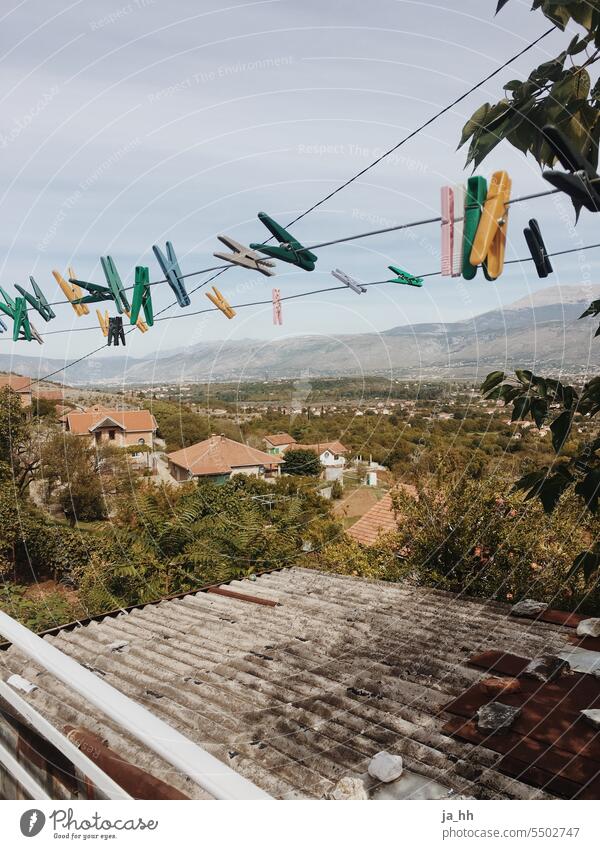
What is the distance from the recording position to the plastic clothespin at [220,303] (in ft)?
6.36

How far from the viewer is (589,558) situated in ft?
4.91

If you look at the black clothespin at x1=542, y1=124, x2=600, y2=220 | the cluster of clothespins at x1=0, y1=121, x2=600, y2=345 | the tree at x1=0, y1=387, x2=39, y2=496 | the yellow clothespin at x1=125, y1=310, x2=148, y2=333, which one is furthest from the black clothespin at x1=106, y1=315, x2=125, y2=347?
the tree at x1=0, y1=387, x2=39, y2=496

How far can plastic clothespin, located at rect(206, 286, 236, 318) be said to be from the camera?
1.94m

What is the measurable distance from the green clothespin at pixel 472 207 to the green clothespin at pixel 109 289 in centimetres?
131

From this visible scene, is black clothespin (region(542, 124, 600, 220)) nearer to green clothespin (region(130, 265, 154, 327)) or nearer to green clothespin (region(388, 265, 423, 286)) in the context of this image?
green clothespin (region(388, 265, 423, 286))

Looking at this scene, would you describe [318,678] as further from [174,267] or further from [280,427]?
[174,267]

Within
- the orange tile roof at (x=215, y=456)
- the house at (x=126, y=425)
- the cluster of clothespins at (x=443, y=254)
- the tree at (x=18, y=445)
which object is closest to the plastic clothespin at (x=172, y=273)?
the cluster of clothespins at (x=443, y=254)

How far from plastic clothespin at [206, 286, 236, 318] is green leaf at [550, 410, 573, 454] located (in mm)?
1062

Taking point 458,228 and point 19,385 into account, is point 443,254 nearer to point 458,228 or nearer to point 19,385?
point 458,228

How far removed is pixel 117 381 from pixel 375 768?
1.79 metres

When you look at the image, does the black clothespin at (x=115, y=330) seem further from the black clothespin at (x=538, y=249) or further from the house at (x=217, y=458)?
the house at (x=217, y=458)

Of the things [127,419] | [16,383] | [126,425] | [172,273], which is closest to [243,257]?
[172,273]

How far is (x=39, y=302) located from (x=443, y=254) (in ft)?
6.60

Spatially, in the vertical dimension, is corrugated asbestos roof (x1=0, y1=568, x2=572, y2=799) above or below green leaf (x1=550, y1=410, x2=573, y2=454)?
below
